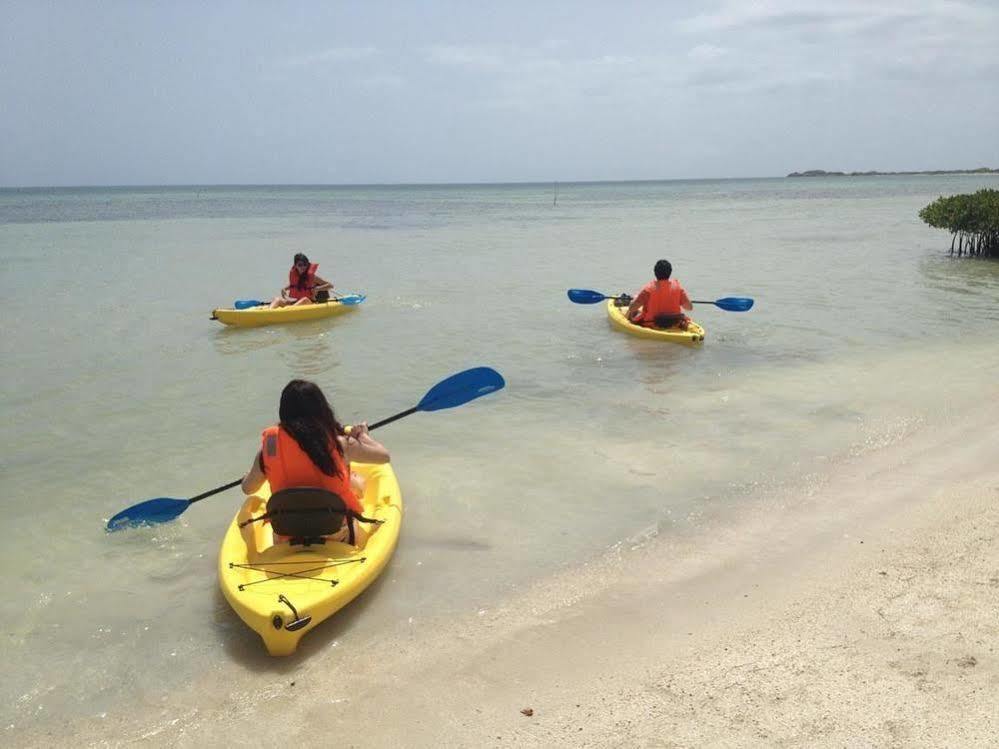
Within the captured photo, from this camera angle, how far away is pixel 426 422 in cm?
702

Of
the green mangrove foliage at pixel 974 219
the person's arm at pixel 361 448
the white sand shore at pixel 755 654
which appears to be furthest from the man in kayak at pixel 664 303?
the green mangrove foliage at pixel 974 219

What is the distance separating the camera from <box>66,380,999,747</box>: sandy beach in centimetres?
306

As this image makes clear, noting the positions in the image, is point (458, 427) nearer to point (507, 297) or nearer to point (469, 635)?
point (469, 635)

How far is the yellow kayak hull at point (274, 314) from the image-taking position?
11609 millimetres

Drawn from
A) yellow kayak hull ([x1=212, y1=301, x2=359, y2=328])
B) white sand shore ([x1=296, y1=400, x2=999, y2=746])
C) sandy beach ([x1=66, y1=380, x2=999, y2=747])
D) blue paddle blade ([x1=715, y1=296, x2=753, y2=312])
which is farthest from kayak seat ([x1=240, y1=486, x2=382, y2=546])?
yellow kayak hull ([x1=212, y1=301, x2=359, y2=328])

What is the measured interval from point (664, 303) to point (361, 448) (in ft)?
20.9

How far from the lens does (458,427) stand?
22.6 ft

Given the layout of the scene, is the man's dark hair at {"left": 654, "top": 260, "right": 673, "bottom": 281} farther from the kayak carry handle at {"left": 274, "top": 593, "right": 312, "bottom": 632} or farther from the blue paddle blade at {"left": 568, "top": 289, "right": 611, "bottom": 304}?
the kayak carry handle at {"left": 274, "top": 593, "right": 312, "bottom": 632}

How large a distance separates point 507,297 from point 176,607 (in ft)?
33.7

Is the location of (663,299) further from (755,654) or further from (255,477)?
(755,654)

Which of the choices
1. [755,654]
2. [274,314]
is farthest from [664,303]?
[755,654]

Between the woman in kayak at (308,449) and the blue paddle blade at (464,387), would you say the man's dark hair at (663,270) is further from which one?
the woman in kayak at (308,449)

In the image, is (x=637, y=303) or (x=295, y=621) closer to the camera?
(x=295, y=621)

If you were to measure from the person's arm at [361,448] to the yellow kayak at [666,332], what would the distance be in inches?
233
